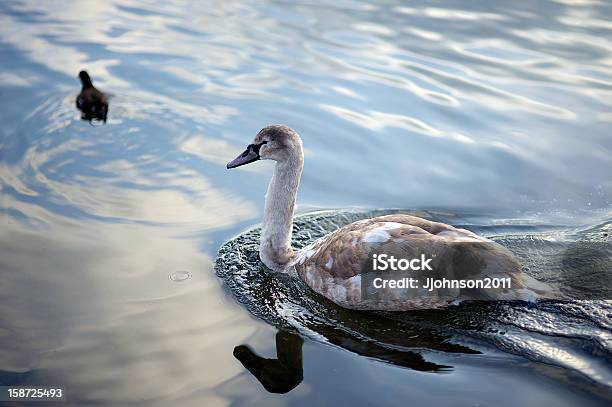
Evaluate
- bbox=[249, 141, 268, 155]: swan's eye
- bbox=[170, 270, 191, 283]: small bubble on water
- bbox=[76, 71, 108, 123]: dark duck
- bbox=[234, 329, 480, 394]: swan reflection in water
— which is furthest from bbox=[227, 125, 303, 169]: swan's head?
bbox=[76, 71, 108, 123]: dark duck

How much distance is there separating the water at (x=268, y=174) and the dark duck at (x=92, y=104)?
8.5 inches

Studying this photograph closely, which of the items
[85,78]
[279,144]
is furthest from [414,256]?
[85,78]

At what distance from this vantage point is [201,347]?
291 inches

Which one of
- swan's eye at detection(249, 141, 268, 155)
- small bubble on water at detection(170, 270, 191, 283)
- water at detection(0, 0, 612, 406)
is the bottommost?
small bubble on water at detection(170, 270, 191, 283)

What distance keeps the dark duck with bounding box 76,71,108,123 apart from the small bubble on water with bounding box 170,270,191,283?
5.08m

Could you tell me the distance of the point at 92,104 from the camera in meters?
12.9

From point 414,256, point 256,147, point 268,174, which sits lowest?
point 268,174

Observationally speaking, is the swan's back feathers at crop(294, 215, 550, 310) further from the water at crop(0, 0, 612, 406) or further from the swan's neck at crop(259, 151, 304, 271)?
the swan's neck at crop(259, 151, 304, 271)

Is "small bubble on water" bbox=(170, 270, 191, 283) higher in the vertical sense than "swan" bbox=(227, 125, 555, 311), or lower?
lower

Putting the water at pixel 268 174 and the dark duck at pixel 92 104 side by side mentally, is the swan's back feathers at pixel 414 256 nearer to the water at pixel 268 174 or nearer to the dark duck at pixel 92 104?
the water at pixel 268 174

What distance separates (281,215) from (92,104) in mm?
5444

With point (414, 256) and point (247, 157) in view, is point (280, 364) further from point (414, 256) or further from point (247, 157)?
point (247, 157)

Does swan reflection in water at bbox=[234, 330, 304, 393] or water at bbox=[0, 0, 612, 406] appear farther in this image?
water at bbox=[0, 0, 612, 406]

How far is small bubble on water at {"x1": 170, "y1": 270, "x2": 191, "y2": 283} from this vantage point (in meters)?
8.54
